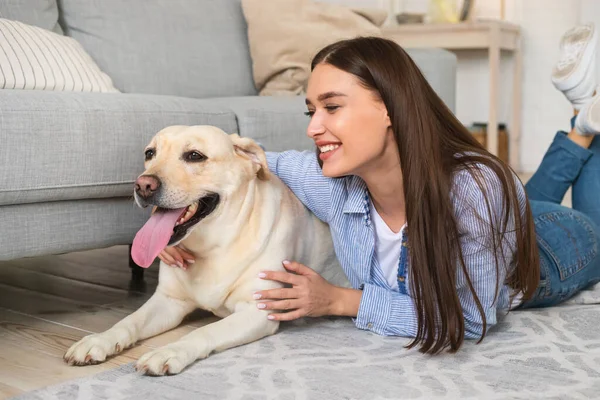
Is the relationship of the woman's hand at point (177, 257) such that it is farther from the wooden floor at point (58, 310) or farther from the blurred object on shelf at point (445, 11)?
the blurred object on shelf at point (445, 11)

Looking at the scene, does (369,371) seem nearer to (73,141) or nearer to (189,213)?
(189,213)

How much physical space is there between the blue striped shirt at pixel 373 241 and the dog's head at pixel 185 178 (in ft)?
0.72

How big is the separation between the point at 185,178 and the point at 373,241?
0.48 metres

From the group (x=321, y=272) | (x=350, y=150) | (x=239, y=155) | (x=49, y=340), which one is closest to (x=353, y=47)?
(x=350, y=150)

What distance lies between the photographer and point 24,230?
174cm

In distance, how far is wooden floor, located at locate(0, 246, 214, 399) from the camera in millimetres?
1551

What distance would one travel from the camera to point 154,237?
1619 millimetres

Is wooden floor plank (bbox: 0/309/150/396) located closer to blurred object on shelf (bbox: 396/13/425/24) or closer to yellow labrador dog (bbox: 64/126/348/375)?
yellow labrador dog (bbox: 64/126/348/375)

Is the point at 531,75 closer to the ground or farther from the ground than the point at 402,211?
farther from the ground

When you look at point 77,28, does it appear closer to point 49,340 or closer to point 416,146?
point 49,340

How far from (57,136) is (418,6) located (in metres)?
4.34

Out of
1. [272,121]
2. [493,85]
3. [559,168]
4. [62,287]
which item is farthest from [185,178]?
[493,85]

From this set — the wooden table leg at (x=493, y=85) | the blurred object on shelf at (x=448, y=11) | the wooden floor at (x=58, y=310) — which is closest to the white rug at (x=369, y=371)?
the wooden floor at (x=58, y=310)

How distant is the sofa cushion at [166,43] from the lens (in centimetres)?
282
